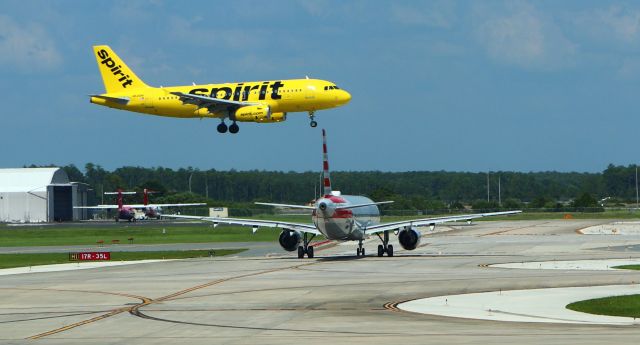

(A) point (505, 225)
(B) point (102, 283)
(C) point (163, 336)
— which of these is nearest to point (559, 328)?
(C) point (163, 336)

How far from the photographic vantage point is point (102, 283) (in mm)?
50031

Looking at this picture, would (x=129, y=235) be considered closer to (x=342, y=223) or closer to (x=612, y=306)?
(x=342, y=223)

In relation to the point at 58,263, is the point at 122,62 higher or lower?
higher

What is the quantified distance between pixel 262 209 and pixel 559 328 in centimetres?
12137

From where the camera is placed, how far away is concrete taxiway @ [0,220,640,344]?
2925 cm

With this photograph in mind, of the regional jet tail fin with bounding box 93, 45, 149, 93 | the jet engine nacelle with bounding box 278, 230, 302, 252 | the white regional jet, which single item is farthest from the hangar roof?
the jet engine nacelle with bounding box 278, 230, 302, 252

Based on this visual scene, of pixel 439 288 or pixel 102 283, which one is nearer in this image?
pixel 439 288

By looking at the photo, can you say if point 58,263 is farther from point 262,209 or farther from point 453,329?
point 262,209

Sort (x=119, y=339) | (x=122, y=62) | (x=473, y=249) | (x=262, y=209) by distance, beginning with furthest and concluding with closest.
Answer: (x=262, y=209) → (x=122, y=62) → (x=473, y=249) → (x=119, y=339)

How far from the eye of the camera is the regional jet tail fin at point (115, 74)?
282 ft

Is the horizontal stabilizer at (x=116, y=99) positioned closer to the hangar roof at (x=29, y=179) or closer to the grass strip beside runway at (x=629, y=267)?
the grass strip beside runway at (x=629, y=267)

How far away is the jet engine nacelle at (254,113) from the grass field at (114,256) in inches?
358

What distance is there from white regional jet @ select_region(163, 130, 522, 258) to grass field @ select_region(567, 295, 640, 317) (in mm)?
25622

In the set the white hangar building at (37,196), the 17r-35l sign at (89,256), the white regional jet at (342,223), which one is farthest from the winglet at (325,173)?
the white hangar building at (37,196)
